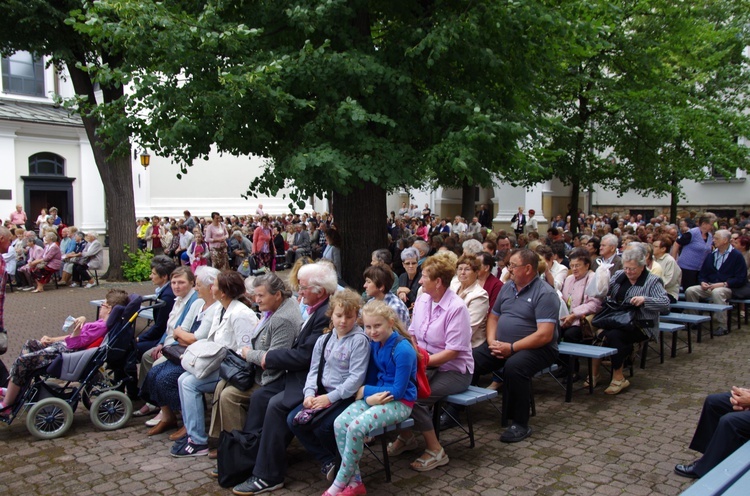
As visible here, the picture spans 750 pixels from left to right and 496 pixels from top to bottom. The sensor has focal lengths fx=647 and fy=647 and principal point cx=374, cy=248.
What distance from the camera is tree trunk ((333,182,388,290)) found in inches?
408

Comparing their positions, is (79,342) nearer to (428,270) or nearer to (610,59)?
(428,270)

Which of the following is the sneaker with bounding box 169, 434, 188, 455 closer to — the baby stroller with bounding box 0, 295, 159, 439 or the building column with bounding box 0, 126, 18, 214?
the baby stroller with bounding box 0, 295, 159, 439

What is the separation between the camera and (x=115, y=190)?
16688 millimetres

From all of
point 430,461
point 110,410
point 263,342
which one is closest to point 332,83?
point 263,342

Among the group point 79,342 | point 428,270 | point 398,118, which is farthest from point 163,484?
point 398,118

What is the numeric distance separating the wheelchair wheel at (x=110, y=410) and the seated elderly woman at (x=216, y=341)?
2.83ft

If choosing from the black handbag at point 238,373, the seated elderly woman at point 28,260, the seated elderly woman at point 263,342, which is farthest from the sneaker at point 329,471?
the seated elderly woman at point 28,260

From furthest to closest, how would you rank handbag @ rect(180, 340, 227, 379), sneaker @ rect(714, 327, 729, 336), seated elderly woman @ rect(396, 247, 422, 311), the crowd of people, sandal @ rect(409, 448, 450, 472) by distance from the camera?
sneaker @ rect(714, 327, 729, 336), seated elderly woman @ rect(396, 247, 422, 311), handbag @ rect(180, 340, 227, 379), sandal @ rect(409, 448, 450, 472), the crowd of people

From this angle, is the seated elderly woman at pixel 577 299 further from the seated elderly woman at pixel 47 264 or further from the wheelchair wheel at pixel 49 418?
the seated elderly woman at pixel 47 264

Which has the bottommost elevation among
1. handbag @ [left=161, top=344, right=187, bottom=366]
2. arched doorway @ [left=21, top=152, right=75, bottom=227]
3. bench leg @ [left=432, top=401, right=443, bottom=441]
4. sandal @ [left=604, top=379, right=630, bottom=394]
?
sandal @ [left=604, top=379, right=630, bottom=394]

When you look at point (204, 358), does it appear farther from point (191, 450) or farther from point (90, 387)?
point (90, 387)

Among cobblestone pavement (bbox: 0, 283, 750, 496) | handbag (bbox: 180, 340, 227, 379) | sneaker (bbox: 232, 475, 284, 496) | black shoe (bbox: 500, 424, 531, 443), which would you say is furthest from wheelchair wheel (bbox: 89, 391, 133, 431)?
black shoe (bbox: 500, 424, 531, 443)

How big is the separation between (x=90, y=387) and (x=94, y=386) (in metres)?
0.09

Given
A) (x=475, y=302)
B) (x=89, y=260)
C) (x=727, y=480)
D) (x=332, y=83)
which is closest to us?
(x=727, y=480)
